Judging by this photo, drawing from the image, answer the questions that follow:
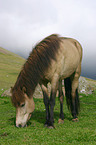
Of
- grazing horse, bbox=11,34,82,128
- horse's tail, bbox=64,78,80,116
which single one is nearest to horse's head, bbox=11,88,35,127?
grazing horse, bbox=11,34,82,128

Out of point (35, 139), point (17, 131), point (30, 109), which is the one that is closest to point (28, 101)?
point (30, 109)

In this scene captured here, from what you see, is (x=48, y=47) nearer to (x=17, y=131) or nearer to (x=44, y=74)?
(x=44, y=74)

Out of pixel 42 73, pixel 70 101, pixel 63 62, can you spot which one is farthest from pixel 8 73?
pixel 42 73

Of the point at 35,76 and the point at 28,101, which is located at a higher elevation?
the point at 35,76

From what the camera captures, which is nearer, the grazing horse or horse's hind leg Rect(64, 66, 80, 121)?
the grazing horse

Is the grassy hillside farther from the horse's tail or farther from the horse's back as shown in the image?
the horse's tail

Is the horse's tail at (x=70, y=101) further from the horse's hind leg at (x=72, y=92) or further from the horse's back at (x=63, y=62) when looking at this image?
Result: the horse's back at (x=63, y=62)

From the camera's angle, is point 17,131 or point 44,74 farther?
point 44,74

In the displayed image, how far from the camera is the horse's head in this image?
17.0 ft

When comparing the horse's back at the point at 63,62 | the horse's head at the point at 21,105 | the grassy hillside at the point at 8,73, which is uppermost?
the horse's back at the point at 63,62

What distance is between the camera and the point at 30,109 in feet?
17.9

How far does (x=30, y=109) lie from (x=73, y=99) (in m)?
2.77

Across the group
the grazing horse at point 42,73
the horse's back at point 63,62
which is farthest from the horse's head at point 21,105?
the horse's back at point 63,62

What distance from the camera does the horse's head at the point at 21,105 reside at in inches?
204
